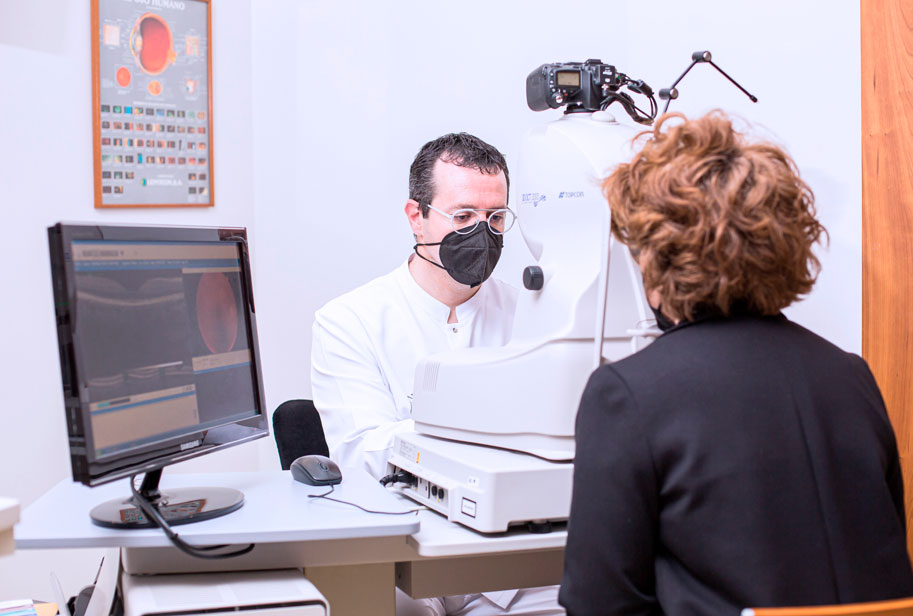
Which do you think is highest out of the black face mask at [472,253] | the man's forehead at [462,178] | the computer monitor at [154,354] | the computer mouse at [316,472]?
the man's forehead at [462,178]

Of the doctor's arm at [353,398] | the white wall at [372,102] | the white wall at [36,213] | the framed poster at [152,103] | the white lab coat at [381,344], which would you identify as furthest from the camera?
the white wall at [372,102]

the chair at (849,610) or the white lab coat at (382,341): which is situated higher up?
the white lab coat at (382,341)

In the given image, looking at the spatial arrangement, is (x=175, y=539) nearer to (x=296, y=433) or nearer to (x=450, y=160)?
(x=296, y=433)

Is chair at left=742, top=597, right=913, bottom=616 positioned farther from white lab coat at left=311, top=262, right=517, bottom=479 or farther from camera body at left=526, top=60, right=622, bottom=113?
white lab coat at left=311, top=262, right=517, bottom=479

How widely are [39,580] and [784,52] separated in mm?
2457

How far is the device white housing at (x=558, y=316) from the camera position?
4.02ft

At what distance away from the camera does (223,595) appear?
1.06 m

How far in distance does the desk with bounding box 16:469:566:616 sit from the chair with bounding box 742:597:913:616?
1.45 feet

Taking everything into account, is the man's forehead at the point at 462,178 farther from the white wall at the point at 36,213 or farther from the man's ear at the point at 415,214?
the white wall at the point at 36,213

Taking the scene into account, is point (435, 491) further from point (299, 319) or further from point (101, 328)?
point (299, 319)

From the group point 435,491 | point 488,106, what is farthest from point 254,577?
point 488,106

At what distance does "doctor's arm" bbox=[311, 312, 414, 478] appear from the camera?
5.38ft

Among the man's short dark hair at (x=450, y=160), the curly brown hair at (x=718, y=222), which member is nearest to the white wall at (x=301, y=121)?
the man's short dark hair at (x=450, y=160)

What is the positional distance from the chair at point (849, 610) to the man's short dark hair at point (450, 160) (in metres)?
1.26
